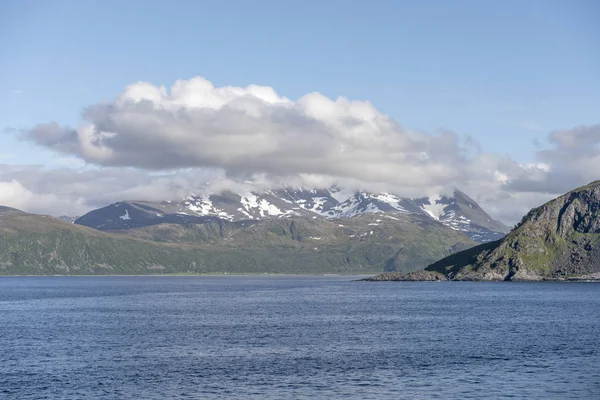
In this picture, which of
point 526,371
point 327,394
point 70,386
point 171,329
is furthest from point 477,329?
point 70,386

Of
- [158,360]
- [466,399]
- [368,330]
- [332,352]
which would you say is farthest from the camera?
[368,330]

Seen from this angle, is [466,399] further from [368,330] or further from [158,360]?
[368,330]

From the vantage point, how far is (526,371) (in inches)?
3696

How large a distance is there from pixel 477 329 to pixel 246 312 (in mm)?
71200

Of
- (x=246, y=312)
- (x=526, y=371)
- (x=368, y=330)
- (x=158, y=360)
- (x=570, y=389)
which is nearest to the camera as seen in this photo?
(x=570, y=389)

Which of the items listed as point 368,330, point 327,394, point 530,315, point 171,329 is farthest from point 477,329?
point 327,394

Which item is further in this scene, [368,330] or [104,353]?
[368,330]

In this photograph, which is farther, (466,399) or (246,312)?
(246,312)

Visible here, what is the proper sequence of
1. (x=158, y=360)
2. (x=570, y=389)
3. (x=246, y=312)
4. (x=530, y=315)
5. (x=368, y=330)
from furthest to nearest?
(x=246, y=312)
(x=530, y=315)
(x=368, y=330)
(x=158, y=360)
(x=570, y=389)

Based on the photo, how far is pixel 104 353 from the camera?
112 meters

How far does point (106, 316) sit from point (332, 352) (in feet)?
297

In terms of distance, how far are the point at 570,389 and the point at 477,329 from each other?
6310cm

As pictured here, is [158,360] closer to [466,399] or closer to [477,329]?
[466,399]

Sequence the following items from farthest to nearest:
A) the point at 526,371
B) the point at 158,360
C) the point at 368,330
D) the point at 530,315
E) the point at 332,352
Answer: the point at 530,315
the point at 368,330
the point at 332,352
the point at 158,360
the point at 526,371
